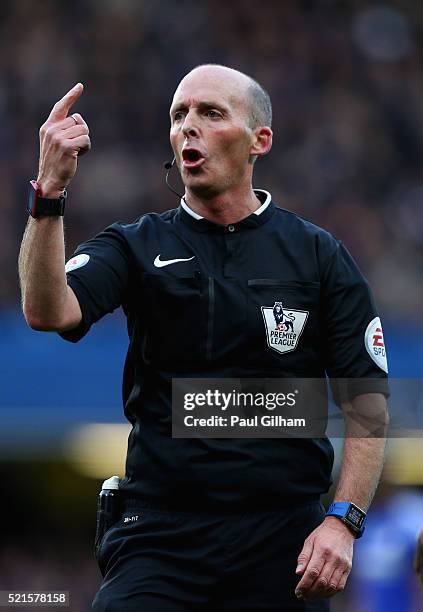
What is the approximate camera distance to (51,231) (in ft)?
12.0

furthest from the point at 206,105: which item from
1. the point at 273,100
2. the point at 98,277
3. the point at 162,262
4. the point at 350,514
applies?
the point at 273,100

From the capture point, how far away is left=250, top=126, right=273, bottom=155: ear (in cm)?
443

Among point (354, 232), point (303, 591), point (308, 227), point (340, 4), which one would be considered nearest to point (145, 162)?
point (354, 232)

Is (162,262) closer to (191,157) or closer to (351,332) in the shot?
(191,157)

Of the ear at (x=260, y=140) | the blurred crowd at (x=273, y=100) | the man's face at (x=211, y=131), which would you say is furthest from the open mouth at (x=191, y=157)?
the blurred crowd at (x=273, y=100)

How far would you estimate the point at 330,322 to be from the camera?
164 inches

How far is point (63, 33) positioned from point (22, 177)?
98.3 inches

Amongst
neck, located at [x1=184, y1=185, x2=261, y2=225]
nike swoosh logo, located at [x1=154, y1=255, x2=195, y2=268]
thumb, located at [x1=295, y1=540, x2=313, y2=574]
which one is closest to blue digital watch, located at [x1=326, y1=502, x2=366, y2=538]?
thumb, located at [x1=295, y1=540, x2=313, y2=574]

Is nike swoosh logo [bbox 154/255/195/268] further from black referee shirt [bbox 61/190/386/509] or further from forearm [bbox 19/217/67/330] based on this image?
forearm [bbox 19/217/67/330]

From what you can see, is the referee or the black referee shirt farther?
the black referee shirt

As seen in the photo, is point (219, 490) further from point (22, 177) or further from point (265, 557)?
point (22, 177)

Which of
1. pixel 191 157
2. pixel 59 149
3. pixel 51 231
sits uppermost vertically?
pixel 191 157

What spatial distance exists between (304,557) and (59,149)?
142 cm

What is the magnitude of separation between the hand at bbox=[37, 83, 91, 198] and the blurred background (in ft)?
14.2
